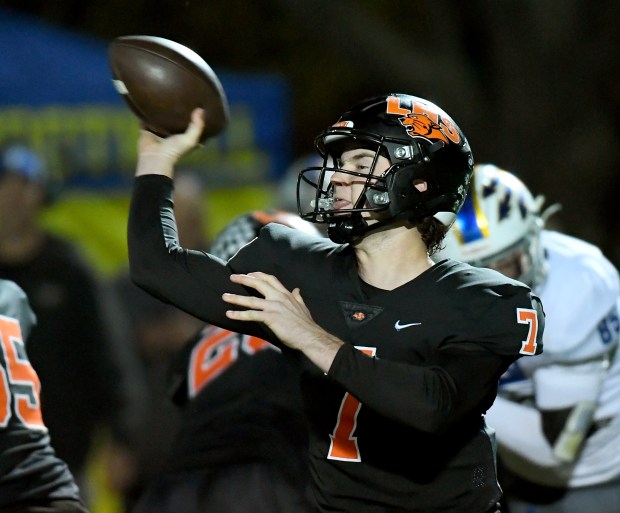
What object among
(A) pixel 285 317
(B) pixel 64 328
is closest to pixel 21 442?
(A) pixel 285 317

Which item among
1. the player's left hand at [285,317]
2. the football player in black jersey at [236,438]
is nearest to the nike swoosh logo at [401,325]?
the player's left hand at [285,317]

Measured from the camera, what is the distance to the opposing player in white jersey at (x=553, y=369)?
418cm

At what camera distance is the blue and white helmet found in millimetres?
4277

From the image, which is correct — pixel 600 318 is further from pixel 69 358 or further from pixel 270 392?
pixel 69 358

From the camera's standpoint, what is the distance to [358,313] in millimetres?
3129

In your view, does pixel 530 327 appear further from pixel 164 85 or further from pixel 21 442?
pixel 21 442

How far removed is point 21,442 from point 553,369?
1.81 metres

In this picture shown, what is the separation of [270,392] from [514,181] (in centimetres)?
127

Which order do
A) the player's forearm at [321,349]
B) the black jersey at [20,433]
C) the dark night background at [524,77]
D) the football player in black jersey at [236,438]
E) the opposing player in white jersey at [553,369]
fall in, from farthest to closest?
the dark night background at [524,77], the opposing player in white jersey at [553,369], the football player in black jersey at [236,438], the black jersey at [20,433], the player's forearm at [321,349]

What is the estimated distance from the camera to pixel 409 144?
314 cm

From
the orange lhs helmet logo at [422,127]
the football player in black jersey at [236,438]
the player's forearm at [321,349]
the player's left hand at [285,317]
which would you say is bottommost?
the football player in black jersey at [236,438]

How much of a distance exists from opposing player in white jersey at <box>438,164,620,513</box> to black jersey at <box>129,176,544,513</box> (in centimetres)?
100

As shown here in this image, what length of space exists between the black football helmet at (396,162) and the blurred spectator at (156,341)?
2.58 meters

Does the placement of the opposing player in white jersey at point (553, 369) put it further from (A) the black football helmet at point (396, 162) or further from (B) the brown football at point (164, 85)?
(B) the brown football at point (164, 85)
